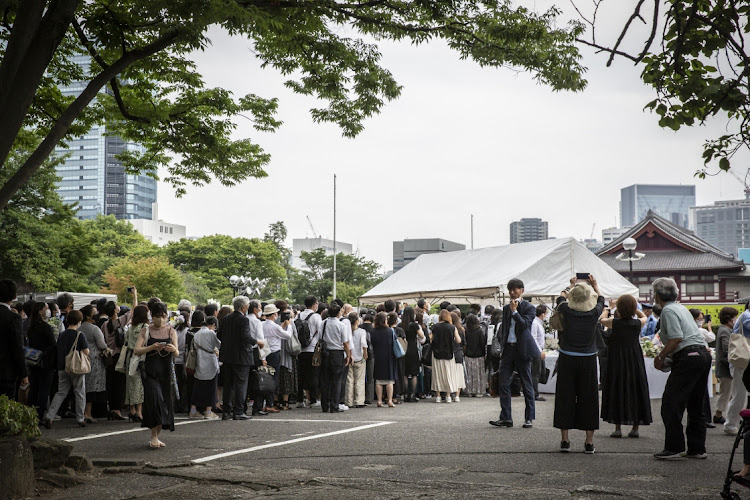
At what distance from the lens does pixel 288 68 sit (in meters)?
11.0

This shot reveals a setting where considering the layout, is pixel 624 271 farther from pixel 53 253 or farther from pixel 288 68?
pixel 288 68

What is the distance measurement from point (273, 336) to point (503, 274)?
38.3 ft

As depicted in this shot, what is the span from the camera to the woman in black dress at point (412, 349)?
14.8 meters

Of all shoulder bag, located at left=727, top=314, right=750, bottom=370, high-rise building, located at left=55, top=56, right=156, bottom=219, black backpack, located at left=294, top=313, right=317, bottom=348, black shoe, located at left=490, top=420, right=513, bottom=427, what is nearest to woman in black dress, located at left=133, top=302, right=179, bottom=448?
black shoe, located at left=490, top=420, right=513, bottom=427

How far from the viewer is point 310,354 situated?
13.9 meters

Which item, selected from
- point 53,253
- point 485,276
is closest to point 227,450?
point 485,276

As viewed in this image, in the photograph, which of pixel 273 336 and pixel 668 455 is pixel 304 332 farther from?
pixel 668 455

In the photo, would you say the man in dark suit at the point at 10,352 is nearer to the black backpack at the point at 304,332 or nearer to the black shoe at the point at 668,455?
the black backpack at the point at 304,332

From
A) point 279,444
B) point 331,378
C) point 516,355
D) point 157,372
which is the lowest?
point 279,444

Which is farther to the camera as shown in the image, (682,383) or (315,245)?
→ (315,245)

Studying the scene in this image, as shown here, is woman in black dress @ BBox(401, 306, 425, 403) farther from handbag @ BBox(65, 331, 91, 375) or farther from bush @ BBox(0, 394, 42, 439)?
bush @ BBox(0, 394, 42, 439)

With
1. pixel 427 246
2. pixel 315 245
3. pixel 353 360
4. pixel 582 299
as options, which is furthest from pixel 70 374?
pixel 315 245

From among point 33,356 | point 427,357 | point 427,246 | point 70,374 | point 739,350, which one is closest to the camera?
point 739,350

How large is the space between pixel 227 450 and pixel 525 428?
417 centimetres
